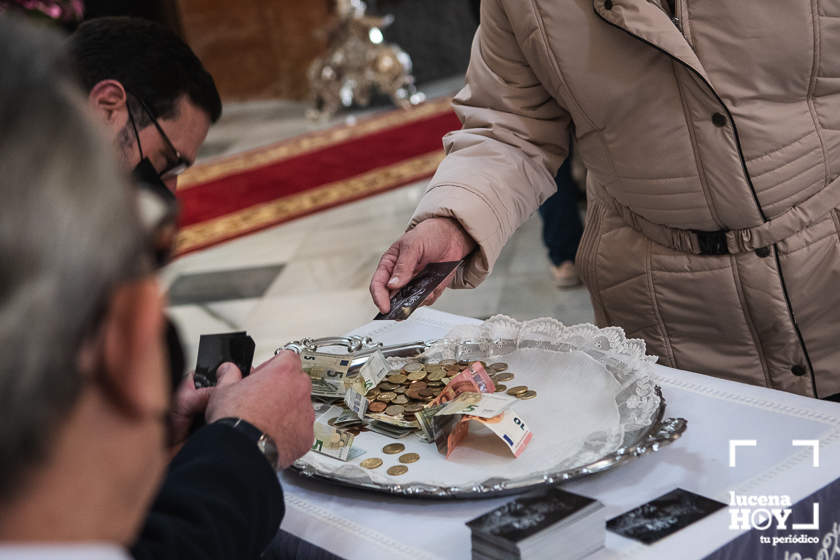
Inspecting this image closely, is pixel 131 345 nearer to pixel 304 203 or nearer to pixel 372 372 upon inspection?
pixel 372 372

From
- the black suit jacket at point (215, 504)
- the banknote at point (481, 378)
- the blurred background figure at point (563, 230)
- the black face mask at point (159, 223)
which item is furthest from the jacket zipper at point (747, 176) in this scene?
the blurred background figure at point (563, 230)

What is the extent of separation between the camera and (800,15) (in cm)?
136

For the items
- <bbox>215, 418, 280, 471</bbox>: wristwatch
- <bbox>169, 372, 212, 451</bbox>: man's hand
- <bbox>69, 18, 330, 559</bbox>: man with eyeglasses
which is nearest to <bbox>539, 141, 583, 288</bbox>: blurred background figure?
<bbox>69, 18, 330, 559</bbox>: man with eyeglasses

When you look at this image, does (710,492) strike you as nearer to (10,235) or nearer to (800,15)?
(800,15)

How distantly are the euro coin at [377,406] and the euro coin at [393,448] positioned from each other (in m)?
0.08

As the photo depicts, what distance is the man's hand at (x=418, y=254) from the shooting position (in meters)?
1.50

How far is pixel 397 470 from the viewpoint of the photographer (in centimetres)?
124

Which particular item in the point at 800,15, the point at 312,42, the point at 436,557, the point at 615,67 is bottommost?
the point at 312,42

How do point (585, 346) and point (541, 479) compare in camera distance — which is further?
point (585, 346)

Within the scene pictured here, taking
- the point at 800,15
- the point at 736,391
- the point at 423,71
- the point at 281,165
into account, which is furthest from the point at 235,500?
the point at 423,71

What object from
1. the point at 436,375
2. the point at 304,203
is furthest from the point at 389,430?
the point at 304,203

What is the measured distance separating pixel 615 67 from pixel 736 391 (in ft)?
1.75

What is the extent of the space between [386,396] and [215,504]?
1.72ft

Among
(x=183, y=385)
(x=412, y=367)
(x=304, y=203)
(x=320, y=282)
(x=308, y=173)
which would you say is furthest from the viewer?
(x=308, y=173)
